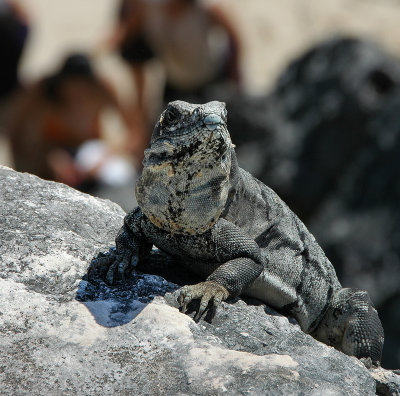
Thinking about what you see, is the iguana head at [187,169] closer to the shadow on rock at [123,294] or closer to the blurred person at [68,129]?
the shadow on rock at [123,294]

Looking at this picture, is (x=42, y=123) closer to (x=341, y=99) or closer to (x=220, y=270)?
(x=341, y=99)

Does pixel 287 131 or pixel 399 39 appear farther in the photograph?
pixel 399 39

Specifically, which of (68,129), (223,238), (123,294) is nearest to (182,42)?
(68,129)

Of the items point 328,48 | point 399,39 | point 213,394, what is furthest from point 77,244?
point 399,39

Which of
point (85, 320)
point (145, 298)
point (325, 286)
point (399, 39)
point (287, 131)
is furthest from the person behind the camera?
point (399, 39)

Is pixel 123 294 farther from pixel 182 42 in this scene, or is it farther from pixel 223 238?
pixel 182 42

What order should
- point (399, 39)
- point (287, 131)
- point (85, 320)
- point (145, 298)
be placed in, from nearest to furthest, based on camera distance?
point (85, 320), point (145, 298), point (287, 131), point (399, 39)

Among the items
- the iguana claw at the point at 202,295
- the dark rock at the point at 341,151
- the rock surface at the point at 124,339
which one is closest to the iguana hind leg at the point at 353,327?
the rock surface at the point at 124,339
